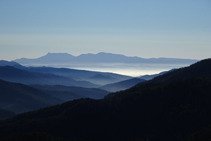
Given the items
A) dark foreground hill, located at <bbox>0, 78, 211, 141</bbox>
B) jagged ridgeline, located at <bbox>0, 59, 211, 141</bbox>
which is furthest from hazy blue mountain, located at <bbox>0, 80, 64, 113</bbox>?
dark foreground hill, located at <bbox>0, 78, 211, 141</bbox>

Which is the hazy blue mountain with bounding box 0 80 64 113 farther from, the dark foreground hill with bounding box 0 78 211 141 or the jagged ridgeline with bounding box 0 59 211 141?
the dark foreground hill with bounding box 0 78 211 141

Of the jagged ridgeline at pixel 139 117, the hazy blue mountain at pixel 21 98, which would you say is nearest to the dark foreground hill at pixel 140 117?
the jagged ridgeline at pixel 139 117

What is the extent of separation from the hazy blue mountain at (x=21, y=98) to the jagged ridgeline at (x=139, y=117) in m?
85.9

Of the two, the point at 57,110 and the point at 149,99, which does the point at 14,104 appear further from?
the point at 149,99

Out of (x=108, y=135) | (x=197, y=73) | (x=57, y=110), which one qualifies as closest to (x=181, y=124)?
(x=108, y=135)

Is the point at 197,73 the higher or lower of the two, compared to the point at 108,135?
higher

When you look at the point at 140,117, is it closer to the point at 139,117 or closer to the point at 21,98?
the point at 139,117

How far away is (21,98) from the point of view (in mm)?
157375

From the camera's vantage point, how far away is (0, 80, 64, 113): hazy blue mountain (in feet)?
487

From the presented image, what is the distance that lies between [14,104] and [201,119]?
114539 mm

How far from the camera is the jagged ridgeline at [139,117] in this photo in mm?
50375

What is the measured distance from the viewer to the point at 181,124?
5006 cm

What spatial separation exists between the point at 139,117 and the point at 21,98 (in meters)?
109

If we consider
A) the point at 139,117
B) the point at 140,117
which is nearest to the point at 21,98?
the point at 139,117
